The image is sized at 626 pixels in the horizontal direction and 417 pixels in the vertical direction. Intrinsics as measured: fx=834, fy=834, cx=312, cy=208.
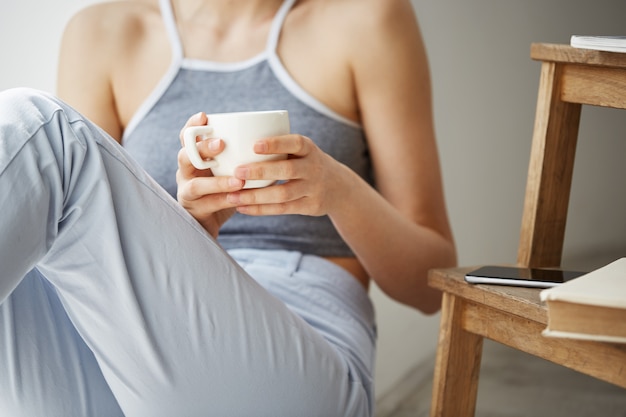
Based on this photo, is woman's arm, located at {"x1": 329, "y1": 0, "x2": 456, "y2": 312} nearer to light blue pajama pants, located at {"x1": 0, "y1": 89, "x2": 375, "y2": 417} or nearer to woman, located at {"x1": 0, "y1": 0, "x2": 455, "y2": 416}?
woman, located at {"x1": 0, "y1": 0, "x2": 455, "y2": 416}

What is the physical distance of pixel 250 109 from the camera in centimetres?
135

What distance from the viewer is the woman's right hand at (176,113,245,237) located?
2.89 ft

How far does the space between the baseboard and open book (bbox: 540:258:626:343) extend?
4.00 ft

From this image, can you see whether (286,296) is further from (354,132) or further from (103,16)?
(103,16)

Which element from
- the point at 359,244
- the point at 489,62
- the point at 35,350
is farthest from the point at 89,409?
the point at 489,62

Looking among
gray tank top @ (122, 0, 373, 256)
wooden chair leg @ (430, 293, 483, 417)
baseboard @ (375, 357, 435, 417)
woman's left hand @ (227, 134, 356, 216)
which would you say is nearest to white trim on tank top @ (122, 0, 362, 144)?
gray tank top @ (122, 0, 373, 256)

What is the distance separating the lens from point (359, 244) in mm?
1159

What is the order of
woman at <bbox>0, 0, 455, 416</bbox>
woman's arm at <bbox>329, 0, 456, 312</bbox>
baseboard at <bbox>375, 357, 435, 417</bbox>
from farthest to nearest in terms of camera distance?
baseboard at <bbox>375, 357, 435, 417</bbox>
woman's arm at <bbox>329, 0, 456, 312</bbox>
woman at <bbox>0, 0, 455, 416</bbox>

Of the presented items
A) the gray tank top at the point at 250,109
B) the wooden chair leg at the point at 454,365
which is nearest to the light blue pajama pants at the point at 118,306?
the wooden chair leg at the point at 454,365

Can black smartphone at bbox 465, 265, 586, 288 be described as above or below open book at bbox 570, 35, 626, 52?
below

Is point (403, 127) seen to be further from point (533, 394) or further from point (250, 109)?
point (533, 394)

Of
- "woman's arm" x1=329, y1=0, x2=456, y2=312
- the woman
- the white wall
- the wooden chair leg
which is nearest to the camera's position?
the woman

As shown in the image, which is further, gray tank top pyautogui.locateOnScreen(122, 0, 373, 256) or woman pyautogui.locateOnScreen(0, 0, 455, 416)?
gray tank top pyautogui.locateOnScreen(122, 0, 373, 256)

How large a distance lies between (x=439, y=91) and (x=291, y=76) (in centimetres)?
85
